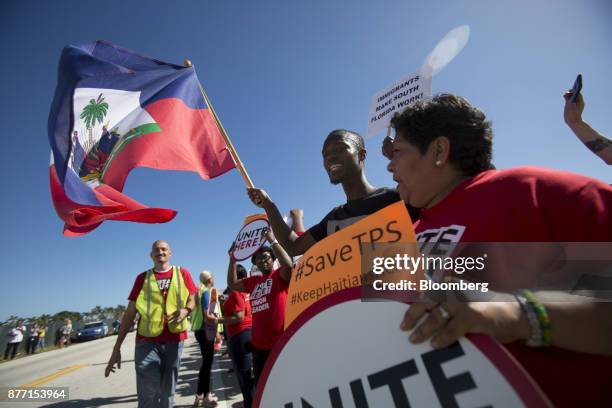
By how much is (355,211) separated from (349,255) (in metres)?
1.11

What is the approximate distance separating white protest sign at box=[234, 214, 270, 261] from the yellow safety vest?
115 cm

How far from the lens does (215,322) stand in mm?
5227

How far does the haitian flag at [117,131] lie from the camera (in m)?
3.23

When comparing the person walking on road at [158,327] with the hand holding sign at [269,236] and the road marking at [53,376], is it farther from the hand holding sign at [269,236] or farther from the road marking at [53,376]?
the road marking at [53,376]

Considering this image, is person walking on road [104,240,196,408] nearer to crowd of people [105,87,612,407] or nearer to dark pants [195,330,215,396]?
dark pants [195,330,215,396]

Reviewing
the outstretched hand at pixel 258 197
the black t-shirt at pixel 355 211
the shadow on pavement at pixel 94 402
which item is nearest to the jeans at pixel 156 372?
the outstretched hand at pixel 258 197

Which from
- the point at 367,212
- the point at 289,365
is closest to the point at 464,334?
the point at 289,365

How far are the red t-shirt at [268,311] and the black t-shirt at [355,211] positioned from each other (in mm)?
1489

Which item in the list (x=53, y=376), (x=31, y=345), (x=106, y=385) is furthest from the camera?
(x=31, y=345)

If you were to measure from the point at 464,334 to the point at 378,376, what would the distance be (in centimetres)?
21

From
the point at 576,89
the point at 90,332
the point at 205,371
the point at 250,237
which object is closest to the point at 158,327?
the point at 250,237

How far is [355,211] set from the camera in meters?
1.98

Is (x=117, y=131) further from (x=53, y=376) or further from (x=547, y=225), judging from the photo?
(x=53, y=376)

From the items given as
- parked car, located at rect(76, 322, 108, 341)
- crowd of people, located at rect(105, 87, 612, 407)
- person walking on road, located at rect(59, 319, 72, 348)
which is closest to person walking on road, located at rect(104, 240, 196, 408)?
crowd of people, located at rect(105, 87, 612, 407)
